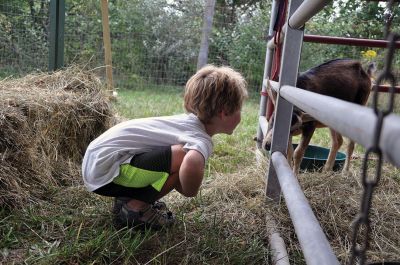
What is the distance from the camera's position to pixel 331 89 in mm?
3652

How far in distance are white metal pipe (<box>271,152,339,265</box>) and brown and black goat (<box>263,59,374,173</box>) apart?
1.50m

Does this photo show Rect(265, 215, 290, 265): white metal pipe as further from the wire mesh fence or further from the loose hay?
the wire mesh fence

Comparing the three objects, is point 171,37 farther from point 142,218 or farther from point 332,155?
point 142,218

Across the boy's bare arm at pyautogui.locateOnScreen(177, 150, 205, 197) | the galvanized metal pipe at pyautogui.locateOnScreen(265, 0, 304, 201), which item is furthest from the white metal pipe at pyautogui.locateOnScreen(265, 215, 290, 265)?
the boy's bare arm at pyautogui.locateOnScreen(177, 150, 205, 197)

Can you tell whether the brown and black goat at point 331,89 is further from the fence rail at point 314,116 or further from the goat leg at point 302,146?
the fence rail at point 314,116

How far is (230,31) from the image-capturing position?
10297 millimetres

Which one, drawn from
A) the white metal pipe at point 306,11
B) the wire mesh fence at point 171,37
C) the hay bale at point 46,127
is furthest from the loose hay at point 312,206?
the wire mesh fence at point 171,37

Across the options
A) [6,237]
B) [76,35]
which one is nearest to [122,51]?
[76,35]

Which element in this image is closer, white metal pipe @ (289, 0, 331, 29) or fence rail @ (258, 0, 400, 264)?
fence rail @ (258, 0, 400, 264)

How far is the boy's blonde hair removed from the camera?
2.16m

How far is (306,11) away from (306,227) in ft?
2.62

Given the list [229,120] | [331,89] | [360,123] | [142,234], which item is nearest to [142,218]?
[142,234]

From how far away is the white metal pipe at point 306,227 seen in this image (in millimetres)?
1217

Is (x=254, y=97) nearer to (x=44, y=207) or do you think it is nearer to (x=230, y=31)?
(x=230, y=31)
